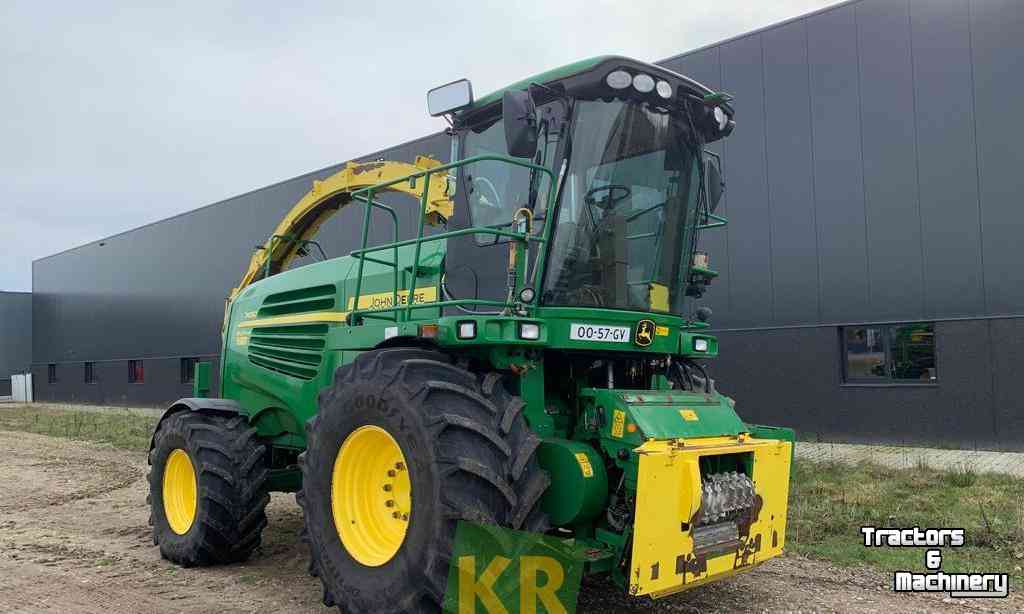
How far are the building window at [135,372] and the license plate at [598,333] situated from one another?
102 feet

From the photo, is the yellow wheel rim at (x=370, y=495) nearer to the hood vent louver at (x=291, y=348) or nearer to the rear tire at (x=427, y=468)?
the rear tire at (x=427, y=468)

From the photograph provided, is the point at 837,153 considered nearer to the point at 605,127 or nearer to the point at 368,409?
the point at 605,127

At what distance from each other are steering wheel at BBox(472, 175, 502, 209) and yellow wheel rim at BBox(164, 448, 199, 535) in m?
3.49

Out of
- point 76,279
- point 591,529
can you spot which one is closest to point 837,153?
point 591,529

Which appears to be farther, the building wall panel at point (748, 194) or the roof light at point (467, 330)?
the building wall panel at point (748, 194)

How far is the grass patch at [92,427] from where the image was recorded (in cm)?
1770

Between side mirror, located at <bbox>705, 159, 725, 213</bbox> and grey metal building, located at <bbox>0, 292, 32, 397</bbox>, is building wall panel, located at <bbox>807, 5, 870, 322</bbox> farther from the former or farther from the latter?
grey metal building, located at <bbox>0, 292, 32, 397</bbox>

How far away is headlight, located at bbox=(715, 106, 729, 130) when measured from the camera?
5.68 m

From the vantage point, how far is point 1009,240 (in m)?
12.3

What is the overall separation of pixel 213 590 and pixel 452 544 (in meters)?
2.66

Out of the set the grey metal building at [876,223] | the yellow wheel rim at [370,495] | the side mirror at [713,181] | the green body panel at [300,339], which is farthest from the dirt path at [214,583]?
the grey metal building at [876,223]

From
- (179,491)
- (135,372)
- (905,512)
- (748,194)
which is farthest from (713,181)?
(135,372)

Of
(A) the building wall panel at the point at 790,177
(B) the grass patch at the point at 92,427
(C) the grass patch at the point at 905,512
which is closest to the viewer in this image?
(C) the grass patch at the point at 905,512

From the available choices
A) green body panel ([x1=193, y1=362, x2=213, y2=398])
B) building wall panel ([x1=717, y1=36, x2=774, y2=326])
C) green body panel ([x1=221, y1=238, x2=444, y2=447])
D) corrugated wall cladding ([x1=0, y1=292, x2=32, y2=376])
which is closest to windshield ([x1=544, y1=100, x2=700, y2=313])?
green body panel ([x1=221, y1=238, x2=444, y2=447])
